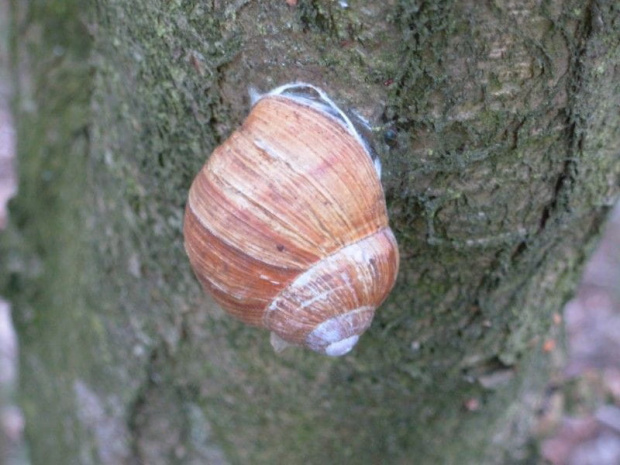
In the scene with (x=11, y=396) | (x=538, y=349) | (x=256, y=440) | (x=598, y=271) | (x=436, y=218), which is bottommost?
(x=11, y=396)

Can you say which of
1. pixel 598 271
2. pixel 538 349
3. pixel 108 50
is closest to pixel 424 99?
pixel 108 50

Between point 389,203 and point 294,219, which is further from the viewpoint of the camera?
point 389,203

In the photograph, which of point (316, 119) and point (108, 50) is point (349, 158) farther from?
point (108, 50)

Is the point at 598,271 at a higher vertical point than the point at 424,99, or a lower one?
lower
